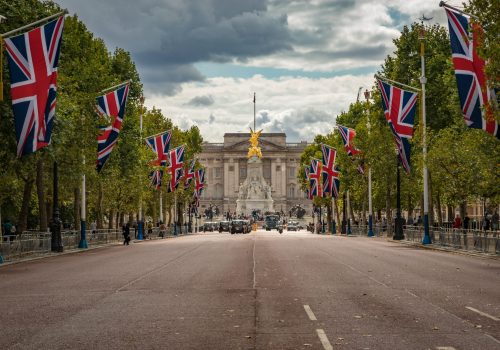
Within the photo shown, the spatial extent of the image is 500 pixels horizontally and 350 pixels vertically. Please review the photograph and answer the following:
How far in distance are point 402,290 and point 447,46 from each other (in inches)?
1901

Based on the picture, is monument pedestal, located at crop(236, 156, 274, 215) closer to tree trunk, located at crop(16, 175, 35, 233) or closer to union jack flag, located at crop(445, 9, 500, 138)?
tree trunk, located at crop(16, 175, 35, 233)

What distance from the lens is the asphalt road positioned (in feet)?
44.2

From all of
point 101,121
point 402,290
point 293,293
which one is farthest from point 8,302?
point 101,121

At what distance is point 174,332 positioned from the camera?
14.4m

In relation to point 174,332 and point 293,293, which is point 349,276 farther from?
point 174,332

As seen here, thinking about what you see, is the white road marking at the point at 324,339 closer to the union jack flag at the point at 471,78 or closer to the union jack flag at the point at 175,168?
the union jack flag at the point at 471,78

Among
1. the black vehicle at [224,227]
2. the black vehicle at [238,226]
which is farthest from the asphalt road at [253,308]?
the black vehicle at [224,227]

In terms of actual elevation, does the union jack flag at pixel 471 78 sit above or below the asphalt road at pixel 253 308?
above

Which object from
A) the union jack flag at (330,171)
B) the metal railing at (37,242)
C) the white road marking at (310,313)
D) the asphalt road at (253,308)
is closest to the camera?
the asphalt road at (253,308)

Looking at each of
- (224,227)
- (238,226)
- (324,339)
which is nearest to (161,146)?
(238,226)

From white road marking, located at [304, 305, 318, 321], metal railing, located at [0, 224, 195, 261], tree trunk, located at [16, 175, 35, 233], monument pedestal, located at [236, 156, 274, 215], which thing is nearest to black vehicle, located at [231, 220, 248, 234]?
metal railing, located at [0, 224, 195, 261]

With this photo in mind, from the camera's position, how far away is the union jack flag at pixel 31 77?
30469 mm

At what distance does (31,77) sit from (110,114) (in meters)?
17.3

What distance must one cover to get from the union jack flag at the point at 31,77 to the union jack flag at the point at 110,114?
15.8m
